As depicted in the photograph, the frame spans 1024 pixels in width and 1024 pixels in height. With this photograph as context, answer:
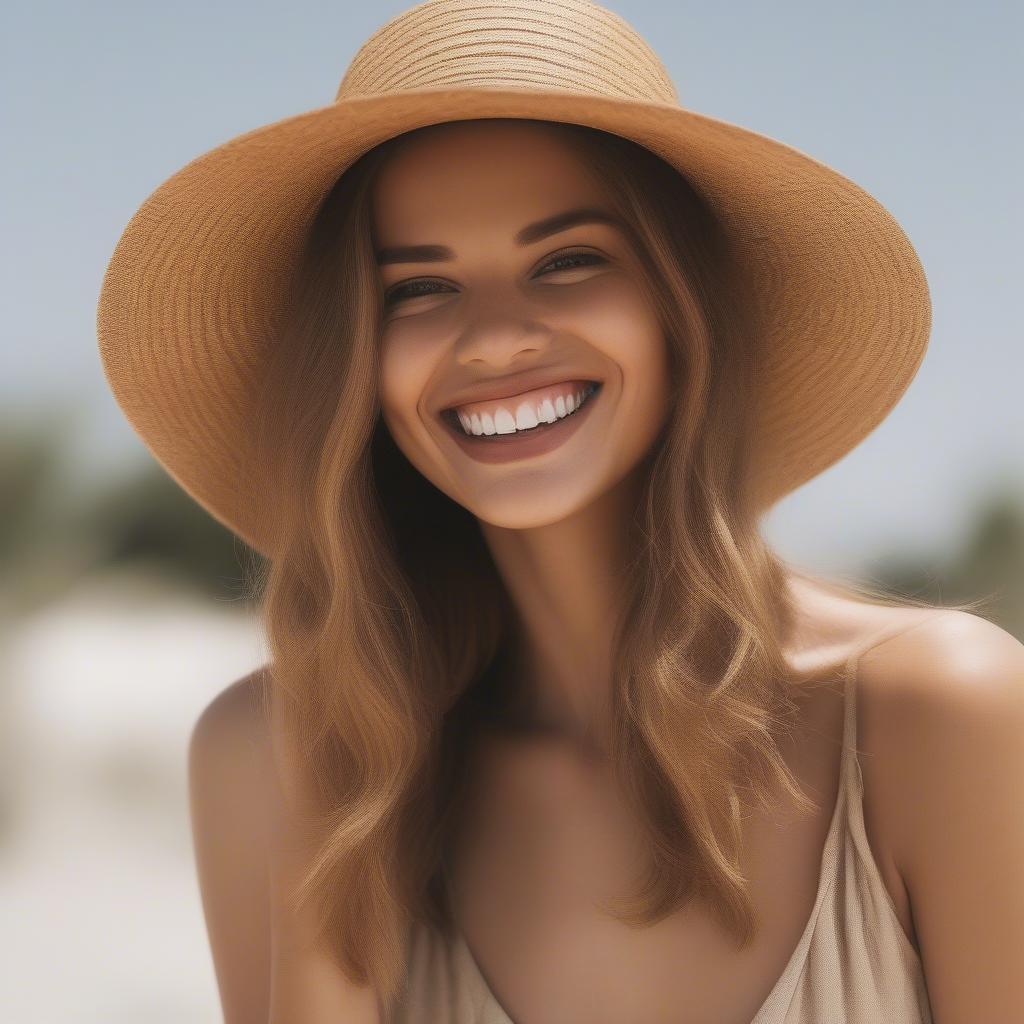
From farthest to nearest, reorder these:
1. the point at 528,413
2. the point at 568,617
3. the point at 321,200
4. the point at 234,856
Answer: the point at 234,856
the point at 568,617
the point at 321,200
the point at 528,413

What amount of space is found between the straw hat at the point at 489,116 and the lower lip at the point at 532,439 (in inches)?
13.3

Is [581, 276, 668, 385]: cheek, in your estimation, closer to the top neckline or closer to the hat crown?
the hat crown

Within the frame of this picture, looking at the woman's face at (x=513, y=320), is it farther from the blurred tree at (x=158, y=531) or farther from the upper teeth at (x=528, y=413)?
the blurred tree at (x=158, y=531)

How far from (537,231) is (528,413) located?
242 millimetres

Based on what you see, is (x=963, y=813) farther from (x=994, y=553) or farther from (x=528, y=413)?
(x=994, y=553)

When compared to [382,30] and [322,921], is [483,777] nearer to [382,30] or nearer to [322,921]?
[322,921]

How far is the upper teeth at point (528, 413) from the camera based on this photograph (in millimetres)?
1950

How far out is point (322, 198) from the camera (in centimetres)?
212

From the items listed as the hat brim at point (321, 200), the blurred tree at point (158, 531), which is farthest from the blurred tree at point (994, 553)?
the hat brim at point (321, 200)

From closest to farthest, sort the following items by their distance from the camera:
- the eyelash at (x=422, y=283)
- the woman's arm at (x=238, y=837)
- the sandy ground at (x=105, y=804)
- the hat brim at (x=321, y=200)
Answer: the hat brim at (x=321, y=200) → the eyelash at (x=422, y=283) → the woman's arm at (x=238, y=837) → the sandy ground at (x=105, y=804)

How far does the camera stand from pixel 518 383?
1.94 meters

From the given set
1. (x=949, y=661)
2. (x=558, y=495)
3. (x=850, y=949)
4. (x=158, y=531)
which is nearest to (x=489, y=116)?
(x=558, y=495)

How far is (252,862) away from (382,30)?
51.9 inches

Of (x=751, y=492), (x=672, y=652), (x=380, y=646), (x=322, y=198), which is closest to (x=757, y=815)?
(x=672, y=652)
